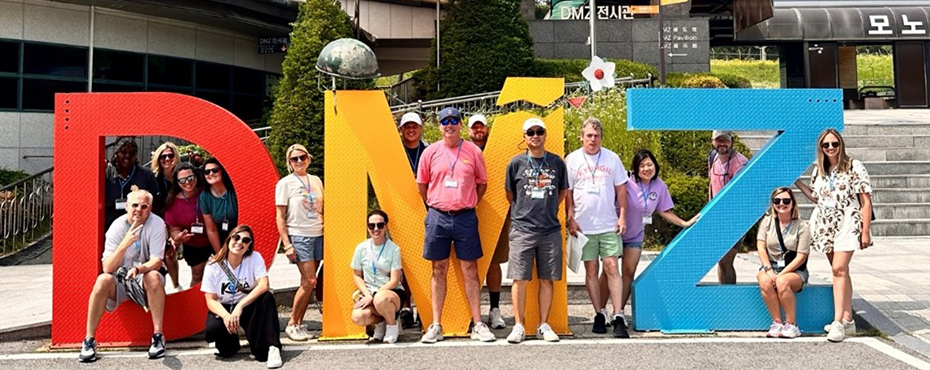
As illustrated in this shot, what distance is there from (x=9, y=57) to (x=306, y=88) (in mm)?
6093

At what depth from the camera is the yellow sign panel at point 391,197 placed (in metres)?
5.92

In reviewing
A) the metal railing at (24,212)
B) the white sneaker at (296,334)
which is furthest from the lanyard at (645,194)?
the metal railing at (24,212)

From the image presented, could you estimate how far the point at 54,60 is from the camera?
547 inches

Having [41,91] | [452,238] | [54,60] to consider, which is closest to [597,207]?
[452,238]

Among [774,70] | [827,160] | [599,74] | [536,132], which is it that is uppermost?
[774,70]

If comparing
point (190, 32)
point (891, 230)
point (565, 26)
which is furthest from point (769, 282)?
point (565, 26)

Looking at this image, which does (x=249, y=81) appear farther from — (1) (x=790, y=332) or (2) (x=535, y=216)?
(1) (x=790, y=332)

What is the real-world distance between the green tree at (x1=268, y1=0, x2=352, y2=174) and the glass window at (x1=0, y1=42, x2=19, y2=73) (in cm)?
526

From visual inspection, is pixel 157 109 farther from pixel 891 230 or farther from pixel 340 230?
pixel 891 230

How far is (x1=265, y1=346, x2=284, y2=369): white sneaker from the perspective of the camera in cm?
501

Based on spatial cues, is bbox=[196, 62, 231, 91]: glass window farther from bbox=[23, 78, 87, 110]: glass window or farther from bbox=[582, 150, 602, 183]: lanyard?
bbox=[582, 150, 602, 183]: lanyard

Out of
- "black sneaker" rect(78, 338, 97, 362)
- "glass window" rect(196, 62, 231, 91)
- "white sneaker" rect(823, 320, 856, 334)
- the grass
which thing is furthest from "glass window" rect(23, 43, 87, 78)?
the grass

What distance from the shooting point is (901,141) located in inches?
556

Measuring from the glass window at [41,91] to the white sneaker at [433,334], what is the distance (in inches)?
464
